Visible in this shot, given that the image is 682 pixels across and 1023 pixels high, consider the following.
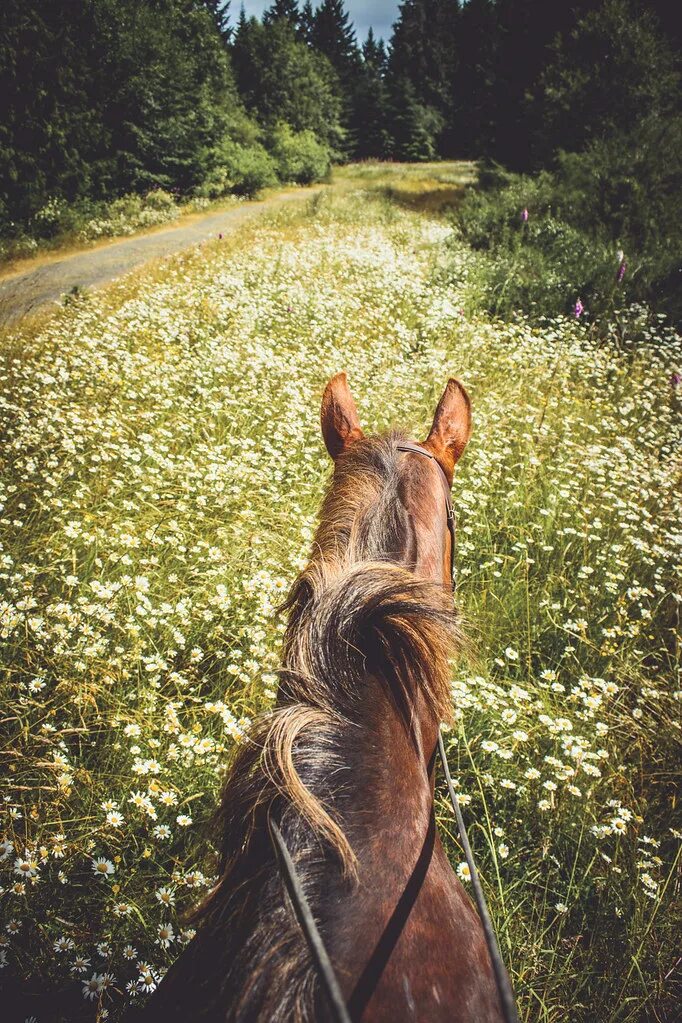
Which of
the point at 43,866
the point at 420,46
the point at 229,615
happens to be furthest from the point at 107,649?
the point at 420,46

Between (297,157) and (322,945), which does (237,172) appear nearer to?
(297,157)

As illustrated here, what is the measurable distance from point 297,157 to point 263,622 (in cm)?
3154

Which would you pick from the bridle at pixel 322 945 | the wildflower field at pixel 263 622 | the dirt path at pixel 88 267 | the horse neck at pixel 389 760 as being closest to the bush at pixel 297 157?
the dirt path at pixel 88 267

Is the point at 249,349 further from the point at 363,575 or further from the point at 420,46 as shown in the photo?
the point at 420,46

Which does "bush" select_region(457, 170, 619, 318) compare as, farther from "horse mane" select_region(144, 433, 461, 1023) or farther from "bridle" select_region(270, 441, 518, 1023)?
"bridle" select_region(270, 441, 518, 1023)

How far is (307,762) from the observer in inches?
35.2

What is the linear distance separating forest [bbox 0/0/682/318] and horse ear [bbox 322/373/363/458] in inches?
253

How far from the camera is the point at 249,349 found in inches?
201

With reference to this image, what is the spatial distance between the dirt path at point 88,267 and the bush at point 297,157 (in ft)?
50.3

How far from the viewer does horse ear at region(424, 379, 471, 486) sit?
6.22ft

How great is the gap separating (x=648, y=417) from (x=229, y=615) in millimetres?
4752

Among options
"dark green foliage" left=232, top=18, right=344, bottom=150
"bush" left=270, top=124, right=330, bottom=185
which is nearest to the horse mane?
"bush" left=270, top=124, right=330, bottom=185

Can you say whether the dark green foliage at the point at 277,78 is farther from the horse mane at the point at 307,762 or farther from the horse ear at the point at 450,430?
the horse mane at the point at 307,762

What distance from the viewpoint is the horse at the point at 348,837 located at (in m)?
0.71
